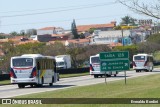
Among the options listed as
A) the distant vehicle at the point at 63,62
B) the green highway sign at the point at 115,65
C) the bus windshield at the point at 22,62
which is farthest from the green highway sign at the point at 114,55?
the distant vehicle at the point at 63,62

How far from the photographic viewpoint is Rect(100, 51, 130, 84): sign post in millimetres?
34750

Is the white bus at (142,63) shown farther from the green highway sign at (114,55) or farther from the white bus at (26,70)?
the green highway sign at (114,55)

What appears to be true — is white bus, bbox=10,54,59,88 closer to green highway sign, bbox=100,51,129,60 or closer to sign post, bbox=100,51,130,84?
sign post, bbox=100,51,130,84

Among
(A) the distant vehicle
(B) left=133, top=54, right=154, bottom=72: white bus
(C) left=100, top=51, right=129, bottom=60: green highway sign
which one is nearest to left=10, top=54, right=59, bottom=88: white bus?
(C) left=100, top=51, right=129, bottom=60: green highway sign

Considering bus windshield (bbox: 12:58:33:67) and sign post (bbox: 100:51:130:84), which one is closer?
sign post (bbox: 100:51:130:84)

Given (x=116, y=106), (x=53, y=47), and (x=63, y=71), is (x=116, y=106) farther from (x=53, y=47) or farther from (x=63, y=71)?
(x=53, y=47)

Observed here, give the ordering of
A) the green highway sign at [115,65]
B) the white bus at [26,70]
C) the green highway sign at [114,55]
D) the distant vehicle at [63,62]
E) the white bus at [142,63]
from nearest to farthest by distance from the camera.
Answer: the green highway sign at [114,55] → the green highway sign at [115,65] → the white bus at [26,70] → the white bus at [142,63] → the distant vehicle at [63,62]

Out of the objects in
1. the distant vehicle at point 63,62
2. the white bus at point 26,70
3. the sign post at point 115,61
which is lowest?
the distant vehicle at point 63,62

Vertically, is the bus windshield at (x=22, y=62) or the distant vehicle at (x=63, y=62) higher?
the bus windshield at (x=22, y=62)

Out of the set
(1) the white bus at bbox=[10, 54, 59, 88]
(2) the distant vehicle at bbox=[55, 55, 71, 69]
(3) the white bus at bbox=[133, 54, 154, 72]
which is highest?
(1) the white bus at bbox=[10, 54, 59, 88]

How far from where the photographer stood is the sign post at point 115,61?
3475 centimetres

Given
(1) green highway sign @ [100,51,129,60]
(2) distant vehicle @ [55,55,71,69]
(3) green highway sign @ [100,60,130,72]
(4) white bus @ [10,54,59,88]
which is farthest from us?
(2) distant vehicle @ [55,55,71,69]

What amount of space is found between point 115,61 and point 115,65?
27 centimetres

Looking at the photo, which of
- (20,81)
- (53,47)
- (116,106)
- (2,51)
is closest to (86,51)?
(53,47)
